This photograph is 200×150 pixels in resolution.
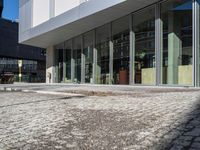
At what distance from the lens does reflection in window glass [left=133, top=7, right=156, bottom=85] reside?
59.4 ft

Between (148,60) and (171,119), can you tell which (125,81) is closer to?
(148,60)

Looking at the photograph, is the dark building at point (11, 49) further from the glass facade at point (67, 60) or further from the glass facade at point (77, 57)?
the glass facade at point (77, 57)

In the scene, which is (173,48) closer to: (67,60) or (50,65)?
(67,60)

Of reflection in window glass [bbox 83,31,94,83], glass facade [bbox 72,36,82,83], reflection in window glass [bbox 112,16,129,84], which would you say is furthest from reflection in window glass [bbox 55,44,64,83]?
reflection in window glass [bbox 112,16,129,84]

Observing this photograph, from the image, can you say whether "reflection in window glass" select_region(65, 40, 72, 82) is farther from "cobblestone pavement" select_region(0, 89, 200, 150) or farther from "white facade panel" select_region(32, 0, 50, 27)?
"cobblestone pavement" select_region(0, 89, 200, 150)

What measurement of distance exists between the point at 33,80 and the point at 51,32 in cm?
2456

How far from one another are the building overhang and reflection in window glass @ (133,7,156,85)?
641 mm

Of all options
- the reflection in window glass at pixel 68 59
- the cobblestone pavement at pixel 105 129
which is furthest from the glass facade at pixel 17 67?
the cobblestone pavement at pixel 105 129

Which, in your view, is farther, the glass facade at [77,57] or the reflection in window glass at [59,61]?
the reflection in window glass at [59,61]

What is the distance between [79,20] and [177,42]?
8274 millimetres

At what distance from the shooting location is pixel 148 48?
18.4m

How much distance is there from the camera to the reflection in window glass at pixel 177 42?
50.8 feet

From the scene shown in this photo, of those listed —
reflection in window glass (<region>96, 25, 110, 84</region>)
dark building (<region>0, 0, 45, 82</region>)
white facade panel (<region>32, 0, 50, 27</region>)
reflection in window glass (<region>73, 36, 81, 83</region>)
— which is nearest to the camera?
reflection in window glass (<region>96, 25, 110, 84</region>)

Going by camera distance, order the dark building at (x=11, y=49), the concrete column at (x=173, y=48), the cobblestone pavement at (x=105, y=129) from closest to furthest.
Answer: the cobblestone pavement at (x=105, y=129) < the concrete column at (x=173, y=48) < the dark building at (x=11, y=49)
